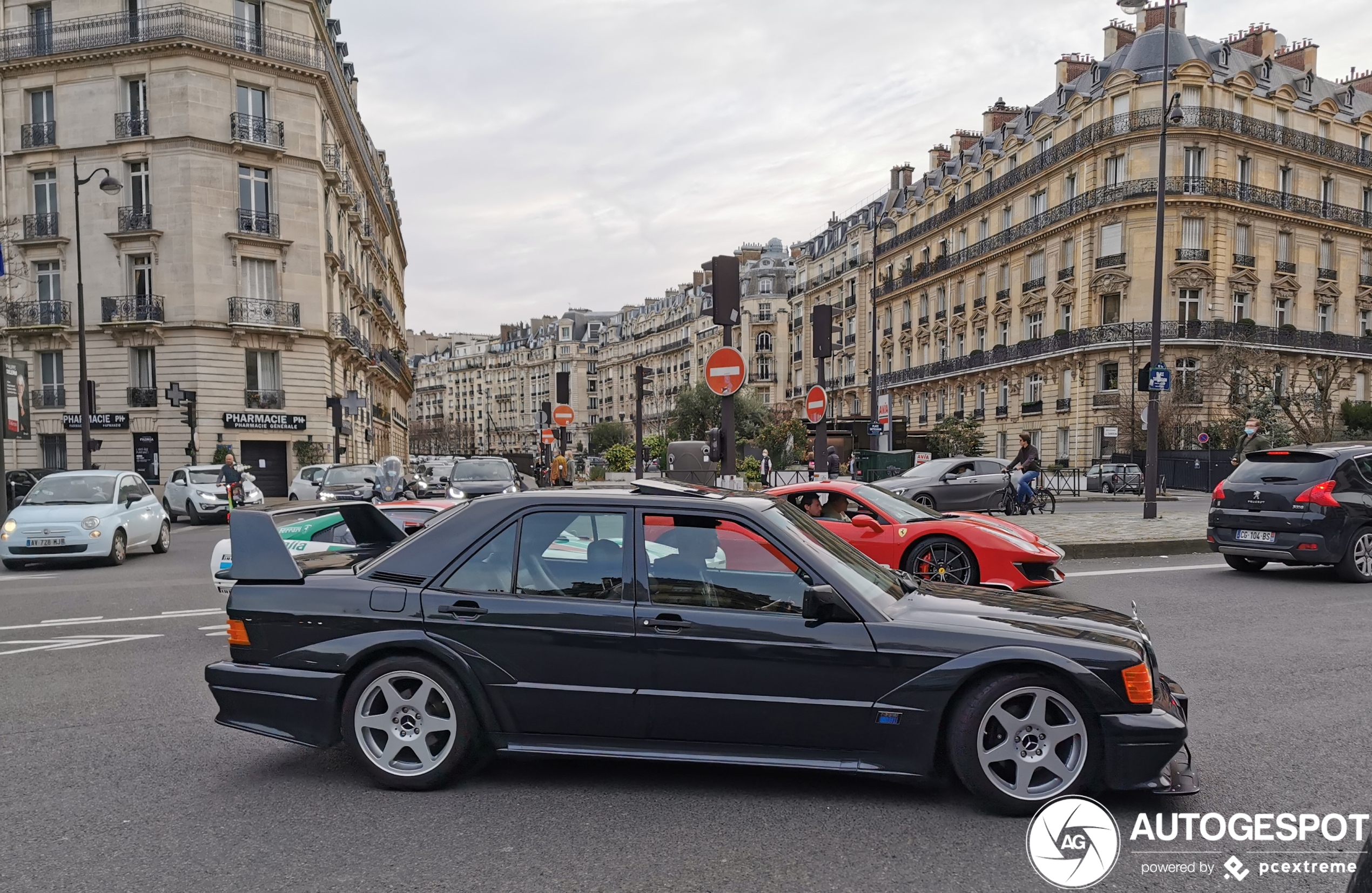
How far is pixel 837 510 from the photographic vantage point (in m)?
9.79

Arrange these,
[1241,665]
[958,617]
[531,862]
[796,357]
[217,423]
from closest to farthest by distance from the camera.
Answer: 1. [531,862]
2. [958,617]
3. [1241,665]
4. [217,423]
5. [796,357]

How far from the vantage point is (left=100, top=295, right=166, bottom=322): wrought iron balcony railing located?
36.8 meters

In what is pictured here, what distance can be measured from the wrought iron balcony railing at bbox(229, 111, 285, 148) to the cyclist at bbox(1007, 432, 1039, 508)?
32357mm

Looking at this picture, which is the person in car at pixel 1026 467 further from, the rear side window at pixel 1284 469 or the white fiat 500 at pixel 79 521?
the white fiat 500 at pixel 79 521

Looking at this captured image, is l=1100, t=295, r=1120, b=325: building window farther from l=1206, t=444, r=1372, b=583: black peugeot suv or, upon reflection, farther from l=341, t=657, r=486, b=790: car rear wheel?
l=341, t=657, r=486, b=790: car rear wheel

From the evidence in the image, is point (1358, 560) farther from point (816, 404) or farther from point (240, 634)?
point (240, 634)

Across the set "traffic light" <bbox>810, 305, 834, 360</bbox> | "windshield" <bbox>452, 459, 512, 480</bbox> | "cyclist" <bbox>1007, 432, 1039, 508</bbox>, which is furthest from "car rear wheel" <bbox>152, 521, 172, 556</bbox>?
"cyclist" <bbox>1007, 432, 1039, 508</bbox>

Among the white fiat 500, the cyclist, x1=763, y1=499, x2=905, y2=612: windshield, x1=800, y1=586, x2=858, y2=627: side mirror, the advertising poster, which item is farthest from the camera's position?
the cyclist


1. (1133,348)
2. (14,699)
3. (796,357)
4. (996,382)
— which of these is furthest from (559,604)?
(796,357)

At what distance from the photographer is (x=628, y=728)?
406 cm

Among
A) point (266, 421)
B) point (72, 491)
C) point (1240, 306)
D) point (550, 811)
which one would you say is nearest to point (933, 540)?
point (550, 811)

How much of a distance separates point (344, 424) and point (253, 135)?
12465 mm

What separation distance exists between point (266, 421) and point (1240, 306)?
4659cm

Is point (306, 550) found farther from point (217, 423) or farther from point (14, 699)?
point (217, 423)
